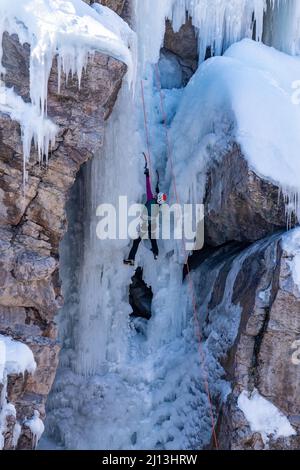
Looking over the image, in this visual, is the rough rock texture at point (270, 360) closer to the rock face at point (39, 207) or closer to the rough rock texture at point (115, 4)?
the rock face at point (39, 207)

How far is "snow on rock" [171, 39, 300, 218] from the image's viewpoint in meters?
9.79

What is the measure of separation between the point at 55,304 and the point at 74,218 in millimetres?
2283

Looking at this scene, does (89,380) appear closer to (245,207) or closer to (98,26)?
(245,207)

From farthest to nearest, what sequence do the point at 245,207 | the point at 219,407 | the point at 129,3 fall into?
the point at 129,3, the point at 245,207, the point at 219,407

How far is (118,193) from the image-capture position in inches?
434

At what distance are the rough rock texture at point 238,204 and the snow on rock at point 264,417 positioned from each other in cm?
219

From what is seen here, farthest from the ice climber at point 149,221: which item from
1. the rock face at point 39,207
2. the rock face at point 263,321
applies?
the rock face at point 39,207

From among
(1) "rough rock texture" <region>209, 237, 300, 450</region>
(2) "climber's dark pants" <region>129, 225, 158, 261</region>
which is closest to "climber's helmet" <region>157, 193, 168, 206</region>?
(2) "climber's dark pants" <region>129, 225, 158, 261</region>

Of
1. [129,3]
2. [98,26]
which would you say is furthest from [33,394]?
[129,3]

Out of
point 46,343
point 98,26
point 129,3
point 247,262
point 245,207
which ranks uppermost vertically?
point 129,3

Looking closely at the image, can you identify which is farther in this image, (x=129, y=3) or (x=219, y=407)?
(x=129, y=3)

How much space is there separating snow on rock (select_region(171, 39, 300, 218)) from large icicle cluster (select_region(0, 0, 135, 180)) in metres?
1.97

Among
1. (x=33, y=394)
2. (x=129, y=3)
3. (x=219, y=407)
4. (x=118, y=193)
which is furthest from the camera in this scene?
(x=129, y=3)

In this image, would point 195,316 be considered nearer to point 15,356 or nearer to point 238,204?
point 238,204
